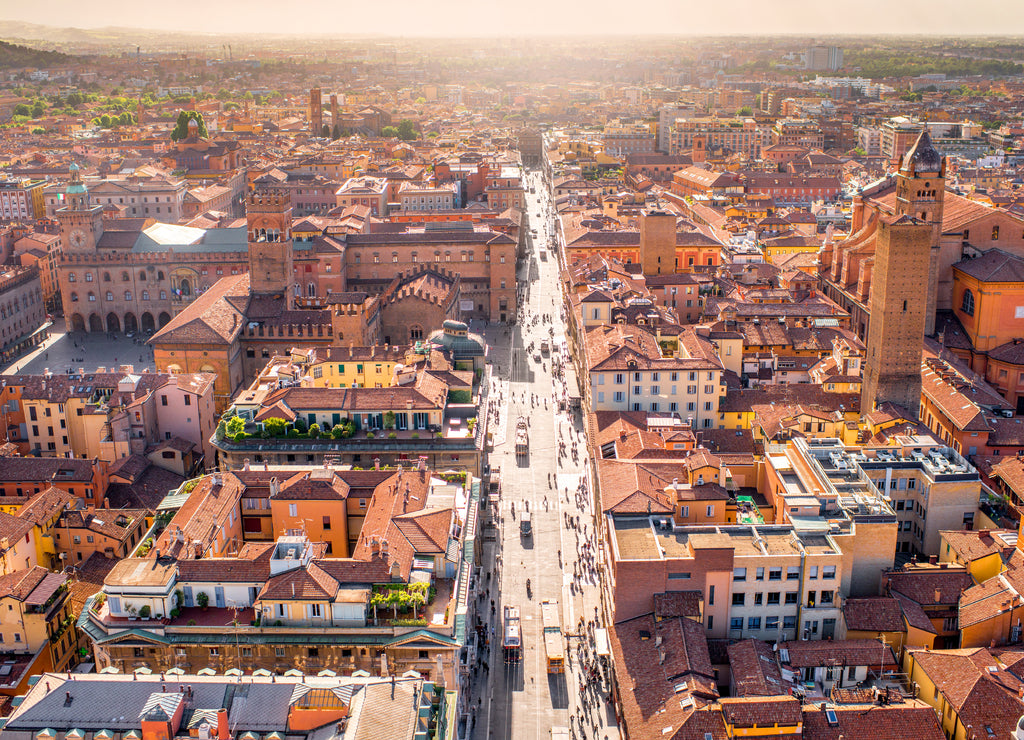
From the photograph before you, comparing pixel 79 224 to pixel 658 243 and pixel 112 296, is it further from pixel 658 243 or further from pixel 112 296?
pixel 658 243

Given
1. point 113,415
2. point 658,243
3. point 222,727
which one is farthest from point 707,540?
point 658,243

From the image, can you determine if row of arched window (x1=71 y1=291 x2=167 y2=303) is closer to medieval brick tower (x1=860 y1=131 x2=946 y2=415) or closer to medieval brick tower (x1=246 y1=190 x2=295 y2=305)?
medieval brick tower (x1=246 y1=190 x2=295 y2=305)

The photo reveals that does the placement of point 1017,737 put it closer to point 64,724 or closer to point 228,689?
point 228,689

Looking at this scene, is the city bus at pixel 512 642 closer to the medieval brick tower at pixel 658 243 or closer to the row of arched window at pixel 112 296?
the medieval brick tower at pixel 658 243

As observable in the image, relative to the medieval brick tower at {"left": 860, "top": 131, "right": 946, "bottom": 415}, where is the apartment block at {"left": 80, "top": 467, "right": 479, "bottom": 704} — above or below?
A: below

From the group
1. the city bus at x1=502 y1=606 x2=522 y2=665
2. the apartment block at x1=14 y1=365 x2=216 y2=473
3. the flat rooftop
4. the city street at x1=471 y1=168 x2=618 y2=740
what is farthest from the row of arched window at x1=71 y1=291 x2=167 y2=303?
the flat rooftop

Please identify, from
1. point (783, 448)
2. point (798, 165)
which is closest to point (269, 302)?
point (783, 448)

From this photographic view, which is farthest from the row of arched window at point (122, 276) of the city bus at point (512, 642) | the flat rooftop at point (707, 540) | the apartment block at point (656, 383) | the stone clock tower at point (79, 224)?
the flat rooftop at point (707, 540)
